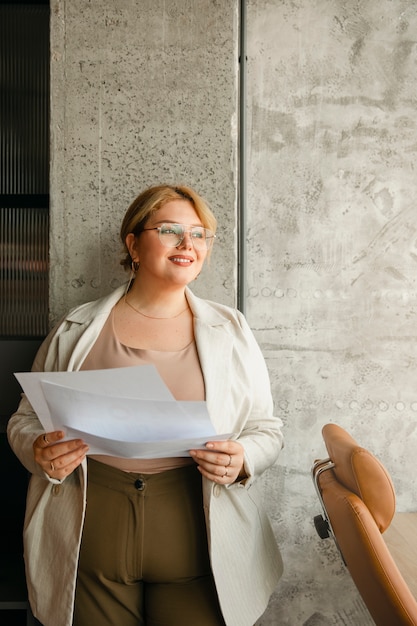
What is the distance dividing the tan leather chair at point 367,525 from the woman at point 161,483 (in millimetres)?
222

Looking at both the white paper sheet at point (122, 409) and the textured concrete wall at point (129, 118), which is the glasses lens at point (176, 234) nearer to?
the textured concrete wall at point (129, 118)

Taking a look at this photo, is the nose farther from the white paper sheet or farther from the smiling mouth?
the white paper sheet

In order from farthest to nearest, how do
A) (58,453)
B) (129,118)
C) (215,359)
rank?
1. (129,118)
2. (215,359)
3. (58,453)

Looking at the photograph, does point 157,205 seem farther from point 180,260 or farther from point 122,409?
point 122,409

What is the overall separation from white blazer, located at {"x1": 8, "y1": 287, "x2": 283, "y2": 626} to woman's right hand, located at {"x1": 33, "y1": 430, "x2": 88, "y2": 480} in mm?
61

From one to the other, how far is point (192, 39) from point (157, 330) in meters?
1.12

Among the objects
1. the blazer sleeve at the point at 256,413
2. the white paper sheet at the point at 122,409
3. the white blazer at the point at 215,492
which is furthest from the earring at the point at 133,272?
the white paper sheet at the point at 122,409

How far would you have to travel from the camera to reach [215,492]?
5.82 ft

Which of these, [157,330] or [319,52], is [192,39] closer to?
[319,52]

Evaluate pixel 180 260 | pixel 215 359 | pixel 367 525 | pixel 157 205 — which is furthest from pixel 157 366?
pixel 367 525

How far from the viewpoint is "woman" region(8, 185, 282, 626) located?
5.72 ft

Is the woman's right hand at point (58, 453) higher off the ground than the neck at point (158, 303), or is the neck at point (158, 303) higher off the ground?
the neck at point (158, 303)

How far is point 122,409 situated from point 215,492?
48 centimetres

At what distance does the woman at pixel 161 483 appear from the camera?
5.72ft
